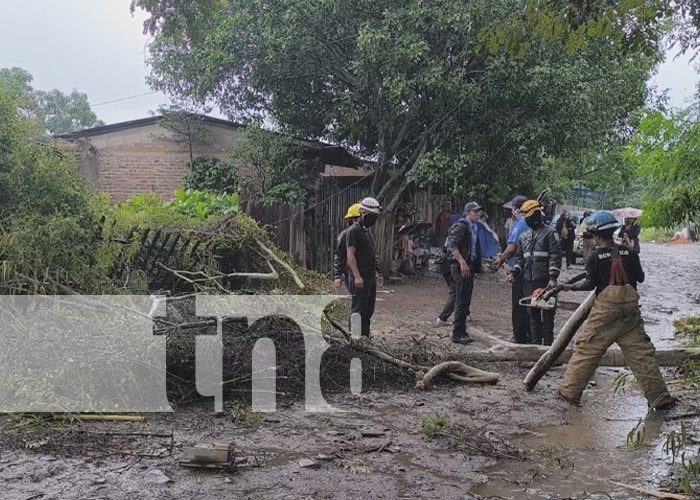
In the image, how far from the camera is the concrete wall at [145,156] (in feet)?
57.7

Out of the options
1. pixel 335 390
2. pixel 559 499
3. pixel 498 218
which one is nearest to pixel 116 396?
pixel 335 390

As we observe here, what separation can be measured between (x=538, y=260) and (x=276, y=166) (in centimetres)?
988

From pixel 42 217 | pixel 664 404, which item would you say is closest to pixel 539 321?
pixel 664 404

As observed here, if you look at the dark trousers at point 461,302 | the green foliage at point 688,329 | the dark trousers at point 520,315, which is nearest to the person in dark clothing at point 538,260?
the dark trousers at point 520,315

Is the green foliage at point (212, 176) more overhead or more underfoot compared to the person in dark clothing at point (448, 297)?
more overhead

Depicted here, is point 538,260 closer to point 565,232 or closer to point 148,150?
point 565,232

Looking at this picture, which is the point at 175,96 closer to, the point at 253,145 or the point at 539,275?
the point at 253,145

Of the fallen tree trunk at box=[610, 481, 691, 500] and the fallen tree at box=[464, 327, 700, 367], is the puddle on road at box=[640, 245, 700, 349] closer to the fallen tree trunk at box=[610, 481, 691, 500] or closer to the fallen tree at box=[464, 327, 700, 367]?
the fallen tree at box=[464, 327, 700, 367]

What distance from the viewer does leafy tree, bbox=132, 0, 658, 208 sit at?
12789 millimetres

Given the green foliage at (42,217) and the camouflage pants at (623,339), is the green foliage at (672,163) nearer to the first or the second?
the camouflage pants at (623,339)

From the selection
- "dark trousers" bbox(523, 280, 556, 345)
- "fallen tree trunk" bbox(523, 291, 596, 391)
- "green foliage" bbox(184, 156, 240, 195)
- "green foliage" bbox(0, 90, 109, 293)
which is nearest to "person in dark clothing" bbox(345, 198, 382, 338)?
"dark trousers" bbox(523, 280, 556, 345)

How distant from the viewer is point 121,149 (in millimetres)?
17656

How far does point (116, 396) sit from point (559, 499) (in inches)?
126

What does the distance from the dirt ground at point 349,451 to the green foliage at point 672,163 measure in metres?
2.58
